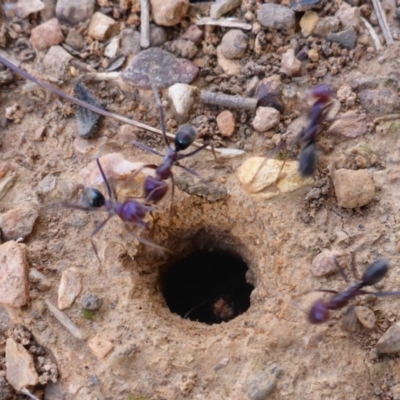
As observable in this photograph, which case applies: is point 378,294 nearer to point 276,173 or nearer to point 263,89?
point 276,173

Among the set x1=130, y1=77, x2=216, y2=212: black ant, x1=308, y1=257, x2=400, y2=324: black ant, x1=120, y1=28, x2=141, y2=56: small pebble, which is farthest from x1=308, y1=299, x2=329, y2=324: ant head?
x1=120, y1=28, x2=141, y2=56: small pebble

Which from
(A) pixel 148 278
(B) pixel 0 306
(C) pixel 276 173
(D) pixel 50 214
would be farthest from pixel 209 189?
(B) pixel 0 306

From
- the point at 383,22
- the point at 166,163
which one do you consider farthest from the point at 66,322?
the point at 383,22

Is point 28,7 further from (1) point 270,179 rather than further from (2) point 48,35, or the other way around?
(1) point 270,179

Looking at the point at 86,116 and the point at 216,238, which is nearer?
the point at 86,116

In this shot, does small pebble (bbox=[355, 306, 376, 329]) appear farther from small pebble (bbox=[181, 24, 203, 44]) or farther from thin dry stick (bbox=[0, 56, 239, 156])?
small pebble (bbox=[181, 24, 203, 44])

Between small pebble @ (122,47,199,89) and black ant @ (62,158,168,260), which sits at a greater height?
small pebble @ (122,47,199,89)
